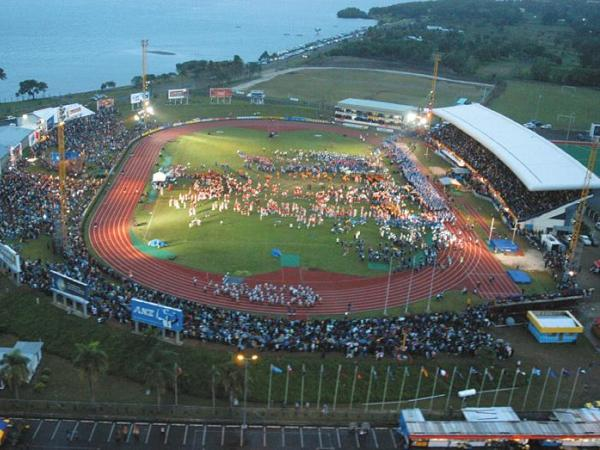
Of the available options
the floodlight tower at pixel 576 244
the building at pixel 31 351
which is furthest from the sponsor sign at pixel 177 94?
the building at pixel 31 351

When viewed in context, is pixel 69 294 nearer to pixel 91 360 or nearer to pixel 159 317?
pixel 159 317

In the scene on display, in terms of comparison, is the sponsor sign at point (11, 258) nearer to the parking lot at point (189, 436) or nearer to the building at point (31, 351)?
the building at point (31, 351)

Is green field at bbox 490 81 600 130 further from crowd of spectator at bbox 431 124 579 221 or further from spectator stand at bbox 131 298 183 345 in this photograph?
spectator stand at bbox 131 298 183 345

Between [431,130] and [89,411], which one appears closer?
[89,411]

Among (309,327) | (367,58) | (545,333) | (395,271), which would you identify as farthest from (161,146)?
(367,58)

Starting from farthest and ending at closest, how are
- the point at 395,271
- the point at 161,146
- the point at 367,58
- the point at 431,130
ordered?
the point at 367,58
the point at 431,130
the point at 161,146
the point at 395,271

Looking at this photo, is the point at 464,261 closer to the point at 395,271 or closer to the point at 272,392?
the point at 395,271
